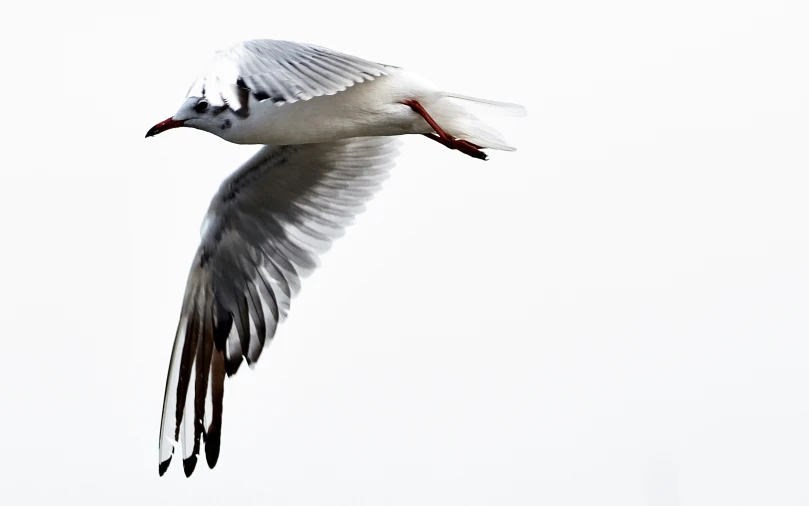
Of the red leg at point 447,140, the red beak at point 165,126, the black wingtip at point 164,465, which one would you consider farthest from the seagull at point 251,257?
the red leg at point 447,140

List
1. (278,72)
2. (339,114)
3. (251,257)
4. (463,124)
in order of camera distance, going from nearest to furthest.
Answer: (278,72)
(339,114)
(463,124)
(251,257)

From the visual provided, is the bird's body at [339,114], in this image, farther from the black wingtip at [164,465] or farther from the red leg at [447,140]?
the black wingtip at [164,465]

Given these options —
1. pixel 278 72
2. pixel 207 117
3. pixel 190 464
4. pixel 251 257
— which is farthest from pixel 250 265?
pixel 278 72

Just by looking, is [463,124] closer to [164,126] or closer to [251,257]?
[164,126]

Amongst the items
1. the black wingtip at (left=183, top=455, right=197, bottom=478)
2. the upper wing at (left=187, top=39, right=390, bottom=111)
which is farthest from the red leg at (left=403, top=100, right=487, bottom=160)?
the black wingtip at (left=183, top=455, right=197, bottom=478)

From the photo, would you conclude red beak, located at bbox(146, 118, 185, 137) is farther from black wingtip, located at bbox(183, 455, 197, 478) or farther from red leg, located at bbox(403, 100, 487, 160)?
black wingtip, located at bbox(183, 455, 197, 478)

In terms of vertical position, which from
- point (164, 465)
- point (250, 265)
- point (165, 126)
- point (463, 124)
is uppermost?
point (463, 124)

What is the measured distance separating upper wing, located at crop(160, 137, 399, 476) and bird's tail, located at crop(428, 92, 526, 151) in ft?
3.07

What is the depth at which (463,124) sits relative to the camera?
478cm

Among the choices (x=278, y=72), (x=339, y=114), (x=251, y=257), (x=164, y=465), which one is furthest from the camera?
(x=251, y=257)

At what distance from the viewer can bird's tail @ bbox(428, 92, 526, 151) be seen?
471cm

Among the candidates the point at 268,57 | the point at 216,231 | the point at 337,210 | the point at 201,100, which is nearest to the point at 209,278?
the point at 216,231

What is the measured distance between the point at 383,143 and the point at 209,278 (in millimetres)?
853

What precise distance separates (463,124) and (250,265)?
4.33 ft
